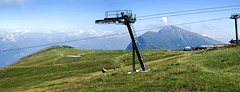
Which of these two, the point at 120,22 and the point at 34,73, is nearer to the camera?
the point at 120,22

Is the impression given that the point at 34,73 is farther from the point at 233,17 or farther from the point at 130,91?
the point at 233,17

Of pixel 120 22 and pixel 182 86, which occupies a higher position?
pixel 120 22

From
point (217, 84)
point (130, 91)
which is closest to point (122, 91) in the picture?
point (130, 91)

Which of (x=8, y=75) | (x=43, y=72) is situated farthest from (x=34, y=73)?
(x=8, y=75)

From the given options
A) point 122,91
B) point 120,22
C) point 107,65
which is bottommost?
point 107,65

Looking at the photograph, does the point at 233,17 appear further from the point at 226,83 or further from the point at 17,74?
the point at 17,74

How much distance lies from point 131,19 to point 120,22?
101 inches

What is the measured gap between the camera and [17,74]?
73.8 m

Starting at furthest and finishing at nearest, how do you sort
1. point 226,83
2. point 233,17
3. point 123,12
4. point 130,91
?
point 233,17 → point 123,12 → point 130,91 → point 226,83

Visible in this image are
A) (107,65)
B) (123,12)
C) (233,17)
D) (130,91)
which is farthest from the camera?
(107,65)

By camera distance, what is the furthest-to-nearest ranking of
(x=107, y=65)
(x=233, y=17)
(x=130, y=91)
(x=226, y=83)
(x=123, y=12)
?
(x=107, y=65) → (x=233, y=17) → (x=123, y=12) → (x=130, y=91) → (x=226, y=83)

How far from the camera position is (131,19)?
35.0 metres

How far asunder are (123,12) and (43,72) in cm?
5694

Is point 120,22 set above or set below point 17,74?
above
